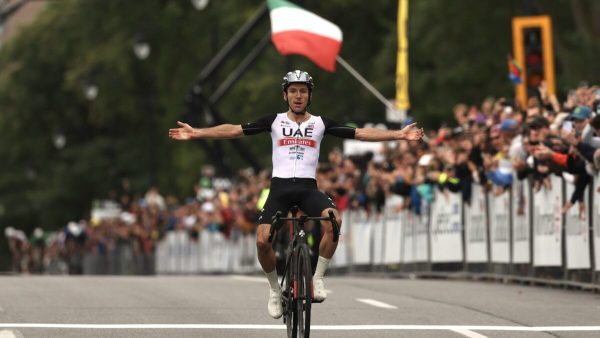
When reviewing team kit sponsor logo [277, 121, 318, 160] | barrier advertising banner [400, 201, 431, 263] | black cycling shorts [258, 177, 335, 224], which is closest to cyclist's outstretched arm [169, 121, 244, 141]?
team kit sponsor logo [277, 121, 318, 160]

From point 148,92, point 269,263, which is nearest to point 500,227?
point 269,263

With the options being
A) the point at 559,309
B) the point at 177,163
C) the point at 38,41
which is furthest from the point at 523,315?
the point at 38,41

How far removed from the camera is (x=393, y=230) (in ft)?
92.5

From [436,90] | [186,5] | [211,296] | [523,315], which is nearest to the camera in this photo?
[523,315]

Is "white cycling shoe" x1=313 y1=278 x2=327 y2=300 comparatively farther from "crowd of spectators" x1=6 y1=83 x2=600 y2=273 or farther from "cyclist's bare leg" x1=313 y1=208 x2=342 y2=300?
"crowd of spectators" x1=6 y1=83 x2=600 y2=273

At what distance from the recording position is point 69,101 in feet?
228

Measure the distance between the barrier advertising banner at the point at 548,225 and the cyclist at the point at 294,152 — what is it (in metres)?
7.21

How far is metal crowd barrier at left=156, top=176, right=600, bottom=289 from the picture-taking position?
20.5 metres

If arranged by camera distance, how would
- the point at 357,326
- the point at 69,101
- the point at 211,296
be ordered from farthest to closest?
the point at 69,101 → the point at 211,296 → the point at 357,326

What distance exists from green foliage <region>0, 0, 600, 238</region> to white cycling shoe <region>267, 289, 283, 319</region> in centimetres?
1840

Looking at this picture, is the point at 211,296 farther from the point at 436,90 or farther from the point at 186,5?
the point at 186,5

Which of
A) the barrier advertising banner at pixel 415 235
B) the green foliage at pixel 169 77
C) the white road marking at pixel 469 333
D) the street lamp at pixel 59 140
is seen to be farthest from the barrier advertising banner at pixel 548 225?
the street lamp at pixel 59 140

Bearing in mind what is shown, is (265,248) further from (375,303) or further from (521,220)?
(521,220)

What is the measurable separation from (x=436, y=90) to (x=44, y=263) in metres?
27.8
